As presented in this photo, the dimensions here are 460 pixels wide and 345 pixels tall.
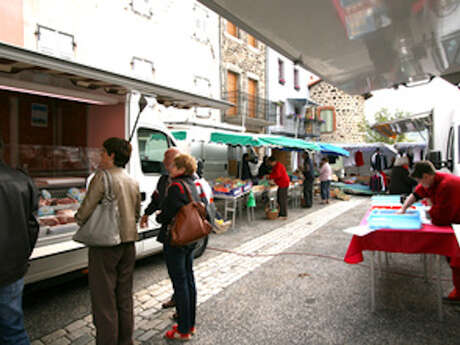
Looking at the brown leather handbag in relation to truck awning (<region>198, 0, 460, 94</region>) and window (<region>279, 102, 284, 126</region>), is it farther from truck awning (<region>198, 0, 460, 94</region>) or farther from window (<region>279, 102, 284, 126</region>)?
window (<region>279, 102, 284, 126</region>)


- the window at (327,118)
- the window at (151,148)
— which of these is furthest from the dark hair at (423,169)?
the window at (327,118)

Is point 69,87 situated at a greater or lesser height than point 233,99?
lesser

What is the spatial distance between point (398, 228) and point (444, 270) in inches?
92.0

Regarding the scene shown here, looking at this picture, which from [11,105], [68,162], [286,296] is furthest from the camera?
[11,105]

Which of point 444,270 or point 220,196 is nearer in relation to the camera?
point 444,270

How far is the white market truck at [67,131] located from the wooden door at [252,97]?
12667 mm

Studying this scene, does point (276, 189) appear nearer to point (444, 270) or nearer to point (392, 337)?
point (444, 270)

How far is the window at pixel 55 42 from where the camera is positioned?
8.37 m

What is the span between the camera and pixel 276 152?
21.8 meters

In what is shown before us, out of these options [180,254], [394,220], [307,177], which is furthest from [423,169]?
[307,177]

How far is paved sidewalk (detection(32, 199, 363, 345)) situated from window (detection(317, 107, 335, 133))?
817 inches

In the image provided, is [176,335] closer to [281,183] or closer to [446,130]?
[281,183]

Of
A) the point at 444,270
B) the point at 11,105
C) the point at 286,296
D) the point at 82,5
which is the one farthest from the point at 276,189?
the point at 82,5

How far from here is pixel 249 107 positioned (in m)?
17.7
